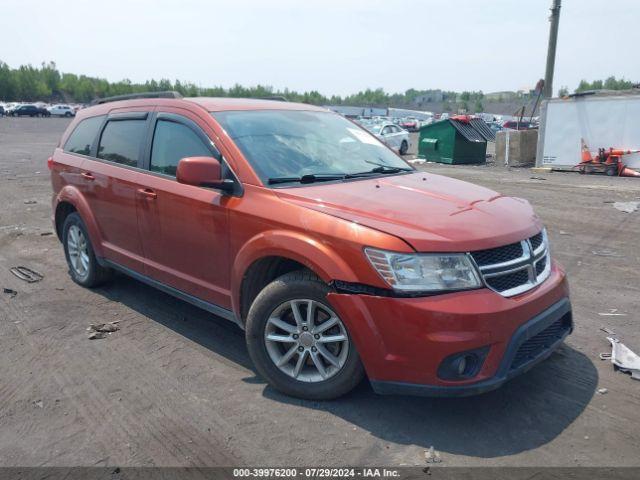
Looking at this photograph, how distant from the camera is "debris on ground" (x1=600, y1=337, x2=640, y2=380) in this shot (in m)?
3.83

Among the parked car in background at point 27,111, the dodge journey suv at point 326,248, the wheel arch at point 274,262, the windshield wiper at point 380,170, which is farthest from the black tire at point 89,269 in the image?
the parked car in background at point 27,111

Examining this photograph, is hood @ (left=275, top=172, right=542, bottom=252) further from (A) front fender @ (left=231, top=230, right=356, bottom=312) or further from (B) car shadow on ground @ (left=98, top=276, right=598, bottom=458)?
(B) car shadow on ground @ (left=98, top=276, right=598, bottom=458)

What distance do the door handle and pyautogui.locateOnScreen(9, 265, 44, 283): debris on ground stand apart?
91.7 inches

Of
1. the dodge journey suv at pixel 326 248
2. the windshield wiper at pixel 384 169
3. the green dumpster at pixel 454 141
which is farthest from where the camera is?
Answer: the green dumpster at pixel 454 141

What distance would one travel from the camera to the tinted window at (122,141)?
4.76 metres

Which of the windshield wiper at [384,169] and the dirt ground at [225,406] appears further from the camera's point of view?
the windshield wiper at [384,169]

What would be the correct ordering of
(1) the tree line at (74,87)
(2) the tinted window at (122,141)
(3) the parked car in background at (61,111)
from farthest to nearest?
(1) the tree line at (74,87) → (3) the parked car in background at (61,111) → (2) the tinted window at (122,141)

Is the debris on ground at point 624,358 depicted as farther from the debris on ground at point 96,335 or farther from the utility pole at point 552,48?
the utility pole at point 552,48

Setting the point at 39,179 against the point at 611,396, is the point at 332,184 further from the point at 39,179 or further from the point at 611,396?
the point at 39,179

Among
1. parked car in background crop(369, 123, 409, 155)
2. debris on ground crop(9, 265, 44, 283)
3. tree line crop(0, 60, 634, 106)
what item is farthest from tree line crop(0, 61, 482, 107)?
debris on ground crop(9, 265, 44, 283)

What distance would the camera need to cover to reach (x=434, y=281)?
2986 mm

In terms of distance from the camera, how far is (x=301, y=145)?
4.23 m

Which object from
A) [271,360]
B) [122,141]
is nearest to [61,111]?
[122,141]

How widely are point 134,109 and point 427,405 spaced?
3.57m
